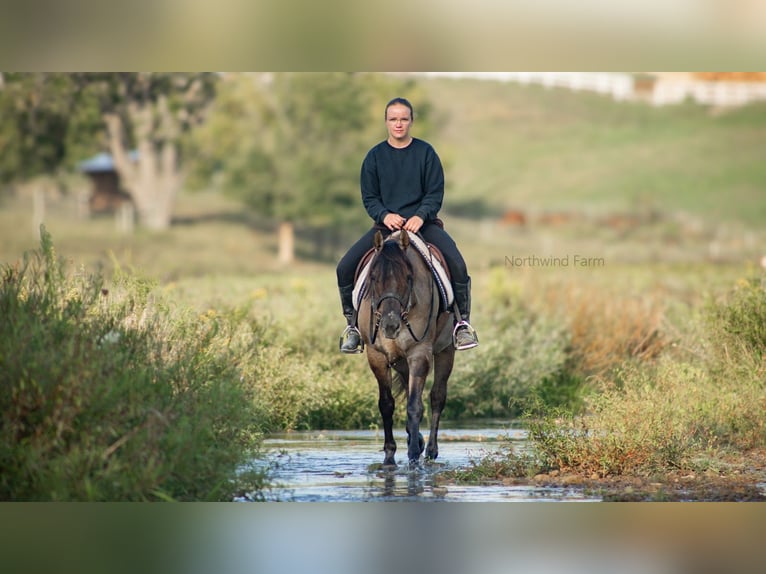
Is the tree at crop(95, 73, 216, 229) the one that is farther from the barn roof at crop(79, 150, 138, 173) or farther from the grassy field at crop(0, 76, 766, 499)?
the barn roof at crop(79, 150, 138, 173)

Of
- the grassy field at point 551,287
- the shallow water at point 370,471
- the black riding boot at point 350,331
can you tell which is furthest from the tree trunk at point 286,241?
the black riding boot at point 350,331

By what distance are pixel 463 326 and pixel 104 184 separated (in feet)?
153

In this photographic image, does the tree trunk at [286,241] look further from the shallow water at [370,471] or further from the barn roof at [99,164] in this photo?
the shallow water at [370,471]

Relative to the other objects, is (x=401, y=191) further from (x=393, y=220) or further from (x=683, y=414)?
(x=683, y=414)

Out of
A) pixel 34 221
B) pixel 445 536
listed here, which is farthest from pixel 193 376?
pixel 34 221

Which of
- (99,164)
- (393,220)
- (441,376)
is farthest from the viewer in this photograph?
(99,164)

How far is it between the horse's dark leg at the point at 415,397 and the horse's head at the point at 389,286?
1.58ft

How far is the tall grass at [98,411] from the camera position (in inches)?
313

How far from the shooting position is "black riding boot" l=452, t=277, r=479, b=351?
36.5 feet

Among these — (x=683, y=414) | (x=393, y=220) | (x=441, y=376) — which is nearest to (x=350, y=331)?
(x=393, y=220)

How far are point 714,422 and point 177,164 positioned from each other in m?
40.5

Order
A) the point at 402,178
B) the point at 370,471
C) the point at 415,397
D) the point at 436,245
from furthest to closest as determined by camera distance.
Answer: the point at 436,245 < the point at 402,178 < the point at 415,397 < the point at 370,471

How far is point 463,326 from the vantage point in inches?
443

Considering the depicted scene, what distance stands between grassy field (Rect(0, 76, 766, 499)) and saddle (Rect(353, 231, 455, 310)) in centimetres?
124
